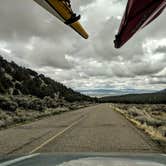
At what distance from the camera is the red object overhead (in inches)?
113

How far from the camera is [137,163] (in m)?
3.18

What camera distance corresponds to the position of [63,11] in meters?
3.89

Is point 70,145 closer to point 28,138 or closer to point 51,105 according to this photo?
point 28,138

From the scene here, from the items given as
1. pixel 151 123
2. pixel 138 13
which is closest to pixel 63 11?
pixel 138 13

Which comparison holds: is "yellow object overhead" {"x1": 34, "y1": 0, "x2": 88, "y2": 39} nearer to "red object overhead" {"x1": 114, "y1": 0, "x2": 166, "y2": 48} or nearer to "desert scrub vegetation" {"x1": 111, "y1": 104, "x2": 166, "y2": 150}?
"red object overhead" {"x1": 114, "y1": 0, "x2": 166, "y2": 48}

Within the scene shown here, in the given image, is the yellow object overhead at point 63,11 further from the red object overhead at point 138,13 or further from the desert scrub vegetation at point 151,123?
the desert scrub vegetation at point 151,123

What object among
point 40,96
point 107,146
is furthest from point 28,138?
point 40,96

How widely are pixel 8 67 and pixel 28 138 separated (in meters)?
71.0

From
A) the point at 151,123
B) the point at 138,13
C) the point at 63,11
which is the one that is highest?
the point at 151,123

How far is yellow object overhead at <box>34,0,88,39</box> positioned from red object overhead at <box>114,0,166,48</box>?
0.56m

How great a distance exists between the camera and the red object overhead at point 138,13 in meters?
2.86

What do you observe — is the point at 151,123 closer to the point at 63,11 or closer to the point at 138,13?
the point at 63,11

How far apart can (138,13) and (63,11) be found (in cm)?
100

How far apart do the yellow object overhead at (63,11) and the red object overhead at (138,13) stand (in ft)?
1.83
